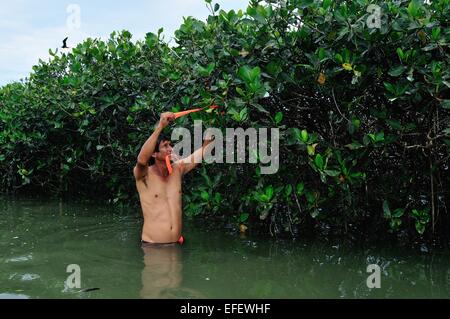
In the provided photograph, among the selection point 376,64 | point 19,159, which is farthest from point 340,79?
point 19,159

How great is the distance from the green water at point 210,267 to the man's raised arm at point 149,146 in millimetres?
817

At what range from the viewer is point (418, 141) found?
14.7 ft

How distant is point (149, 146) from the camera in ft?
14.6

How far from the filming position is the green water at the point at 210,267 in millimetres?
3854

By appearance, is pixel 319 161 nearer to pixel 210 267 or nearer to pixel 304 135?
pixel 304 135

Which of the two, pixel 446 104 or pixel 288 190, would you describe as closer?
pixel 446 104

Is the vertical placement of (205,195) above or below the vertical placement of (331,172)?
below

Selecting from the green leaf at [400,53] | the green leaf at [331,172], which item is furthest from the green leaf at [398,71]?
the green leaf at [331,172]

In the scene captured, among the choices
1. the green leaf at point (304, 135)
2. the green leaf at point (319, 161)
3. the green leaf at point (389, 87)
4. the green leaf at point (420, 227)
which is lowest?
the green leaf at point (420, 227)

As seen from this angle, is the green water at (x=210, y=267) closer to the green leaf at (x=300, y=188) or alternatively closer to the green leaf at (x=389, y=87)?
the green leaf at (x=300, y=188)

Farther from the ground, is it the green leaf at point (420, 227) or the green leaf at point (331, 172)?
the green leaf at point (331, 172)

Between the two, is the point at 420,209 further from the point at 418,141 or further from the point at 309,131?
the point at 309,131

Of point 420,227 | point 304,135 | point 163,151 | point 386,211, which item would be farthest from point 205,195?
point 420,227

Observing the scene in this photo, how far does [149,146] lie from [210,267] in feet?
4.06
